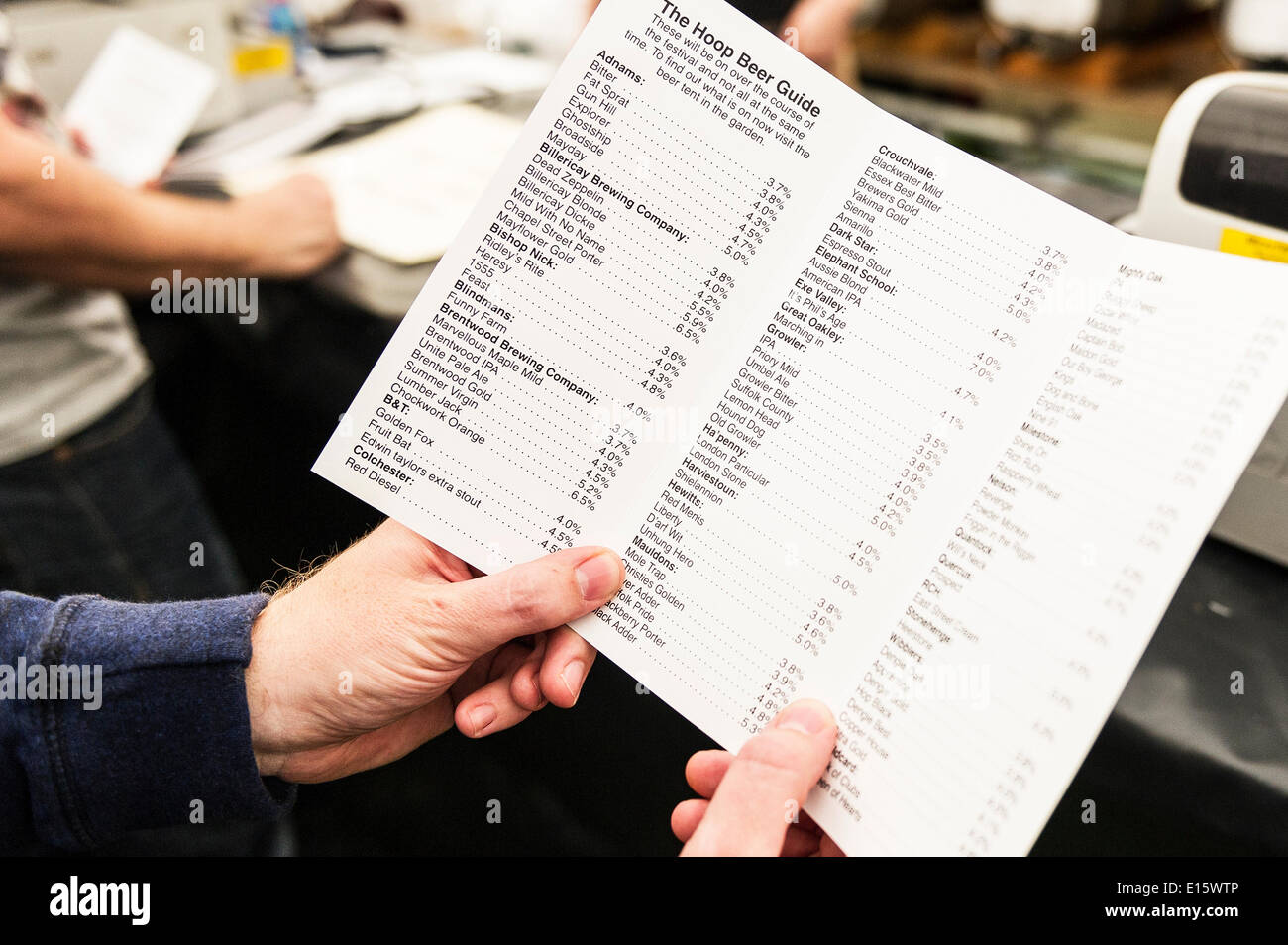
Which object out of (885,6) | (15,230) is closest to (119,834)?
(15,230)

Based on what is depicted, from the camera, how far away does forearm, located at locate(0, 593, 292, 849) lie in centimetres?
66

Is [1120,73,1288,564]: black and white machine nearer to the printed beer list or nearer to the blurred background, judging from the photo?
the blurred background

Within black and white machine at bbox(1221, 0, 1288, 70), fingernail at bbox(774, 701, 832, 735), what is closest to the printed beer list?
fingernail at bbox(774, 701, 832, 735)

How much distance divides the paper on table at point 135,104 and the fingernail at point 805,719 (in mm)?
1364

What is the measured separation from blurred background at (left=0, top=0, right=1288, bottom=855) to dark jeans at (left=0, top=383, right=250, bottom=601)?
15cm

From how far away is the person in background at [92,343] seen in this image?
1039 millimetres

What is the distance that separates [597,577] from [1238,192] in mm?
581

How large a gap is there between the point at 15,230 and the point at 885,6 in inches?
71.3

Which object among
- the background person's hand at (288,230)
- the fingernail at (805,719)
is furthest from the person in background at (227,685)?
the background person's hand at (288,230)

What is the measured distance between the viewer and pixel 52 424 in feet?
3.58

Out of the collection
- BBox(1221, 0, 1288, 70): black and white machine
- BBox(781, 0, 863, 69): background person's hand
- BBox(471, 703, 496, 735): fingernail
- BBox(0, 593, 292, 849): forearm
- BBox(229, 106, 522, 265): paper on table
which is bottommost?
BBox(0, 593, 292, 849): forearm

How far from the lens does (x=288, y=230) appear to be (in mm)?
1236

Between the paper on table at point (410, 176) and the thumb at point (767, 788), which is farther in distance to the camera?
the paper on table at point (410, 176)

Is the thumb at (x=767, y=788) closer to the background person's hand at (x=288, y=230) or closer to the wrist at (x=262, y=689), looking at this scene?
the wrist at (x=262, y=689)
